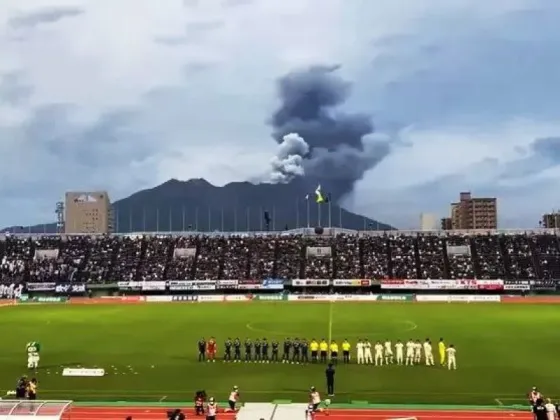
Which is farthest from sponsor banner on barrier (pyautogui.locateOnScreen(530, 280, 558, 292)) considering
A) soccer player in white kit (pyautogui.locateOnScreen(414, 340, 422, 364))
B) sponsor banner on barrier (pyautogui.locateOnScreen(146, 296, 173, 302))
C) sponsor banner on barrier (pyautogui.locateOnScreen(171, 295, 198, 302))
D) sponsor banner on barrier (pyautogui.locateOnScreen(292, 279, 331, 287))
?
soccer player in white kit (pyautogui.locateOnScreen(414, 340, 422, 364))

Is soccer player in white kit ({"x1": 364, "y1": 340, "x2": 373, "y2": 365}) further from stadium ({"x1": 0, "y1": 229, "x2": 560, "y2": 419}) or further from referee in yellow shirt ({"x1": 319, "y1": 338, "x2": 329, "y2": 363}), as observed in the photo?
referee in yellow shirt ({"x1": 319, "y1": 338, "x2": 329, "y2": 363})

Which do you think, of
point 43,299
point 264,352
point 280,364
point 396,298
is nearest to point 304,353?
point 280,364

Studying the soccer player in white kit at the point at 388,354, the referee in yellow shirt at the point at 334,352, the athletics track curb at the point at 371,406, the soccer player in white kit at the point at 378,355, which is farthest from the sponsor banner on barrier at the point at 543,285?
the athletics track curb at the point at 371,406

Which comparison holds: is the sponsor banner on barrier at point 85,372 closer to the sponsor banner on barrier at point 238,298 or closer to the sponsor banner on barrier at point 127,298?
the sponsor banner on barrier at point 238,298

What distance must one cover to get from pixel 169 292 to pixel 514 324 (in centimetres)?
5641

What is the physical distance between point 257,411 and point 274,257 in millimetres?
84862

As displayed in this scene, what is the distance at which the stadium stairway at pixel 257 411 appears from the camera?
2247 cm

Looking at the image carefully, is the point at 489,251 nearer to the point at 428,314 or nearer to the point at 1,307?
the point at 428,314

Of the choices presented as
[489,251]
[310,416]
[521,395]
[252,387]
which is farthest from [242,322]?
[489,251]

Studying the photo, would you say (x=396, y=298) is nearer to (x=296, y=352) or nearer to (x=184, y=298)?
(x=184, y=298)

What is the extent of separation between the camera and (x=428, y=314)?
213 ft

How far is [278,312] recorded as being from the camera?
6788 centimetres

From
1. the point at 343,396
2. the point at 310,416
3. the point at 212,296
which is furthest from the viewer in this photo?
the point at 212,296

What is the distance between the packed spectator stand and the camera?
102 metres
